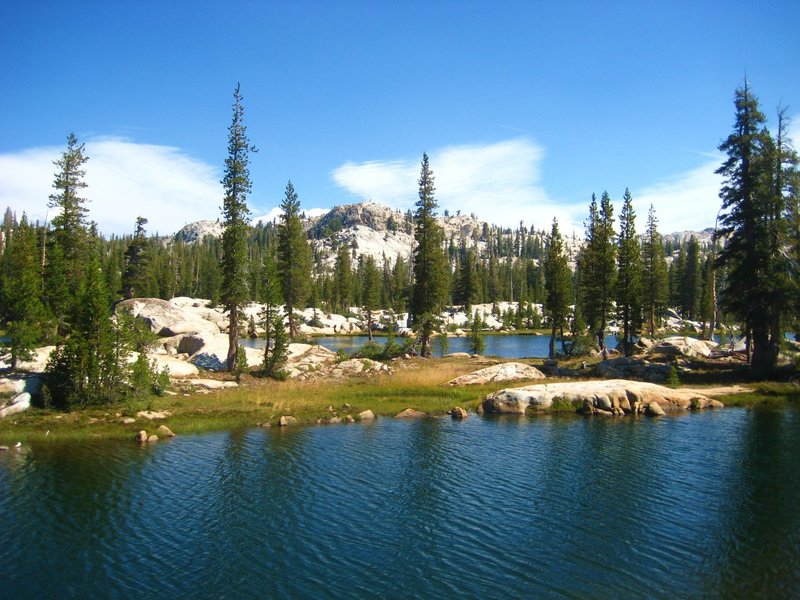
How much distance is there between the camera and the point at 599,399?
36531mm

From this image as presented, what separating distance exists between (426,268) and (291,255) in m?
18.2

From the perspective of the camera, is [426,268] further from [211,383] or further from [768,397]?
[768,397]

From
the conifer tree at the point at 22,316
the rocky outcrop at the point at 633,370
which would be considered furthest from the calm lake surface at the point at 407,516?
the rocky outcrop at the point at 633,370

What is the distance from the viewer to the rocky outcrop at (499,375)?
45.7 m

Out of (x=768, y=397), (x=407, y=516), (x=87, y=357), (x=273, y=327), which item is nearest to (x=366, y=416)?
(x=407, y=516)

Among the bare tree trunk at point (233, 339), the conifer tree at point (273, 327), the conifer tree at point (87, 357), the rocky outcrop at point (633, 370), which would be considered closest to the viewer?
the conifer tree at point (87, 357)

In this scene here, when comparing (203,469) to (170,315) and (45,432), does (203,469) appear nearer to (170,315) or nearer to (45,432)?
(45,432)

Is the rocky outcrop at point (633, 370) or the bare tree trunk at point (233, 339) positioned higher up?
the bare tree trunk at point (233, 339)

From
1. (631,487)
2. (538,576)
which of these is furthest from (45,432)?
(631,487)

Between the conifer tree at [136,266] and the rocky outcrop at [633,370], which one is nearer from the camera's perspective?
the rocky outcrop at [633,370]

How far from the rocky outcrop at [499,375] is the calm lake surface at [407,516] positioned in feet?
50.3

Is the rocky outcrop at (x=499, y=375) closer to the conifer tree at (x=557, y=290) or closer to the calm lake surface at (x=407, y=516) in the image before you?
the calm lake surface at (x=407, y=516)

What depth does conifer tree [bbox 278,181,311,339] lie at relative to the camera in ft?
225

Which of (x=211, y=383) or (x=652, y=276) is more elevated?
(x=652, y=276)
